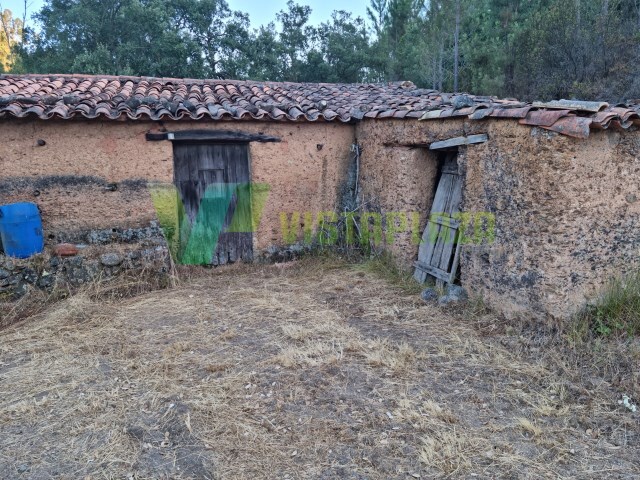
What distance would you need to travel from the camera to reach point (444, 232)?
614cm

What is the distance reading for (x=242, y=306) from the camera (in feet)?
19.1

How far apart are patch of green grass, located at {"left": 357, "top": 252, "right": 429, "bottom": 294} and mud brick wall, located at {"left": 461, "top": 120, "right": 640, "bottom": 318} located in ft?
4.99

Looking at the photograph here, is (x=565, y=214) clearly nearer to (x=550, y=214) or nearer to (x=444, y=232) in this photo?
(x=550, y=214)

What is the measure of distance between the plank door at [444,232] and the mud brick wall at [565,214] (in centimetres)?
104

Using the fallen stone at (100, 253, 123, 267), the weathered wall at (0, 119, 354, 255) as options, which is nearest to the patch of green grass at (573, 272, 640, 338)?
the weathered wall at (0, 119, 354, 255)

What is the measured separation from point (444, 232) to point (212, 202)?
350cm

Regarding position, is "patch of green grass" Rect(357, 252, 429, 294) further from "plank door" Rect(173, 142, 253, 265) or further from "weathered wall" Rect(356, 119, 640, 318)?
"plank door" Rect(173, 142, 253, 265)

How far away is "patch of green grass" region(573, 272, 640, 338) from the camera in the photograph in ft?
14.2

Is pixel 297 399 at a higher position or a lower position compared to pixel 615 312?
lower

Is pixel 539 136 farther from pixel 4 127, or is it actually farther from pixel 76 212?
pixel 4 127

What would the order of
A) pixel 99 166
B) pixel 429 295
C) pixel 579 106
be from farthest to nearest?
pixel 99 166
pixel 429 295
pixel 579 106

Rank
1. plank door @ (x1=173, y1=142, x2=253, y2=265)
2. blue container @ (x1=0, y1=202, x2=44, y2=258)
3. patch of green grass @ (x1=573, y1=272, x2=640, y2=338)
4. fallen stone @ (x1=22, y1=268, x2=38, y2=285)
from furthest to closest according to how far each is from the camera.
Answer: plank door @ (x1=173, y1=142, x2=253, y2=265), fallen stone @ (x1=22, y1=268, x2=38, y2=285), blue container @ (x1=0, y1=202, x2=44, y2=258), patch of green grass @ (x1=573, y1=272, x2=640, y2=338)


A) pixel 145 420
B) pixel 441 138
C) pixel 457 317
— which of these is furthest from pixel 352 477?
pixel 441 138

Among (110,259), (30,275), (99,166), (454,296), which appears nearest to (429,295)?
(454,296)
